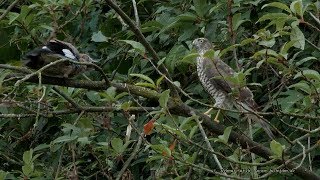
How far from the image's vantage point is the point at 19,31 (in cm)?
531

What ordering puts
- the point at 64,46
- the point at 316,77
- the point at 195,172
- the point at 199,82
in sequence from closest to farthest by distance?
the point at 316,77 < the point at 64,46 < the point at 195,172 < the point at 199,82

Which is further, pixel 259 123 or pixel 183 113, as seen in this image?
pixel 259 123

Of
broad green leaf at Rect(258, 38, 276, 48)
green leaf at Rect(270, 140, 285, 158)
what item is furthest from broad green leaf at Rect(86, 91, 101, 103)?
green leaf at Rect(270, 140, 285, 158)

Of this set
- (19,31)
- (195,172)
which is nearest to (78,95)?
(19,31)

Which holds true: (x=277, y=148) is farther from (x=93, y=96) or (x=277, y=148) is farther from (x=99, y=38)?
(x=99, y=38)

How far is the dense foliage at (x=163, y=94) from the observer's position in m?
4.13

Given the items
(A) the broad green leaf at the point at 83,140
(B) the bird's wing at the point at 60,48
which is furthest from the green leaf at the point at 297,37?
(A) the broad green leaf at the point at 83,140

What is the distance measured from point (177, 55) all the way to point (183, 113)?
0.82 metres

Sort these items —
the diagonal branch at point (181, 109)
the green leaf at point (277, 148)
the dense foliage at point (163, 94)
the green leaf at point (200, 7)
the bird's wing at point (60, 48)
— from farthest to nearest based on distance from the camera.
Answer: the green leaf at point (200, 7) → the bird's wing at point (60, 48) → the diagonal branch at point (181, 109) → the dense foliage at point (163, 94) → the green leaf at point (277, 148)

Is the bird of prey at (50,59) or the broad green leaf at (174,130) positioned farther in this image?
the bird of prey at (50,59)

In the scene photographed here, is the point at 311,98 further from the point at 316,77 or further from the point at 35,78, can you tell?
the point at 35,78

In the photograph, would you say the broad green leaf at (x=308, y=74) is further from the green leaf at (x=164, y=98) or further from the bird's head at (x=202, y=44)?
the bird's head at (x=202, y=44)

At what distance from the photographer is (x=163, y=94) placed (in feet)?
13.1

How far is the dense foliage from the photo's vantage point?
4129 millimetres
